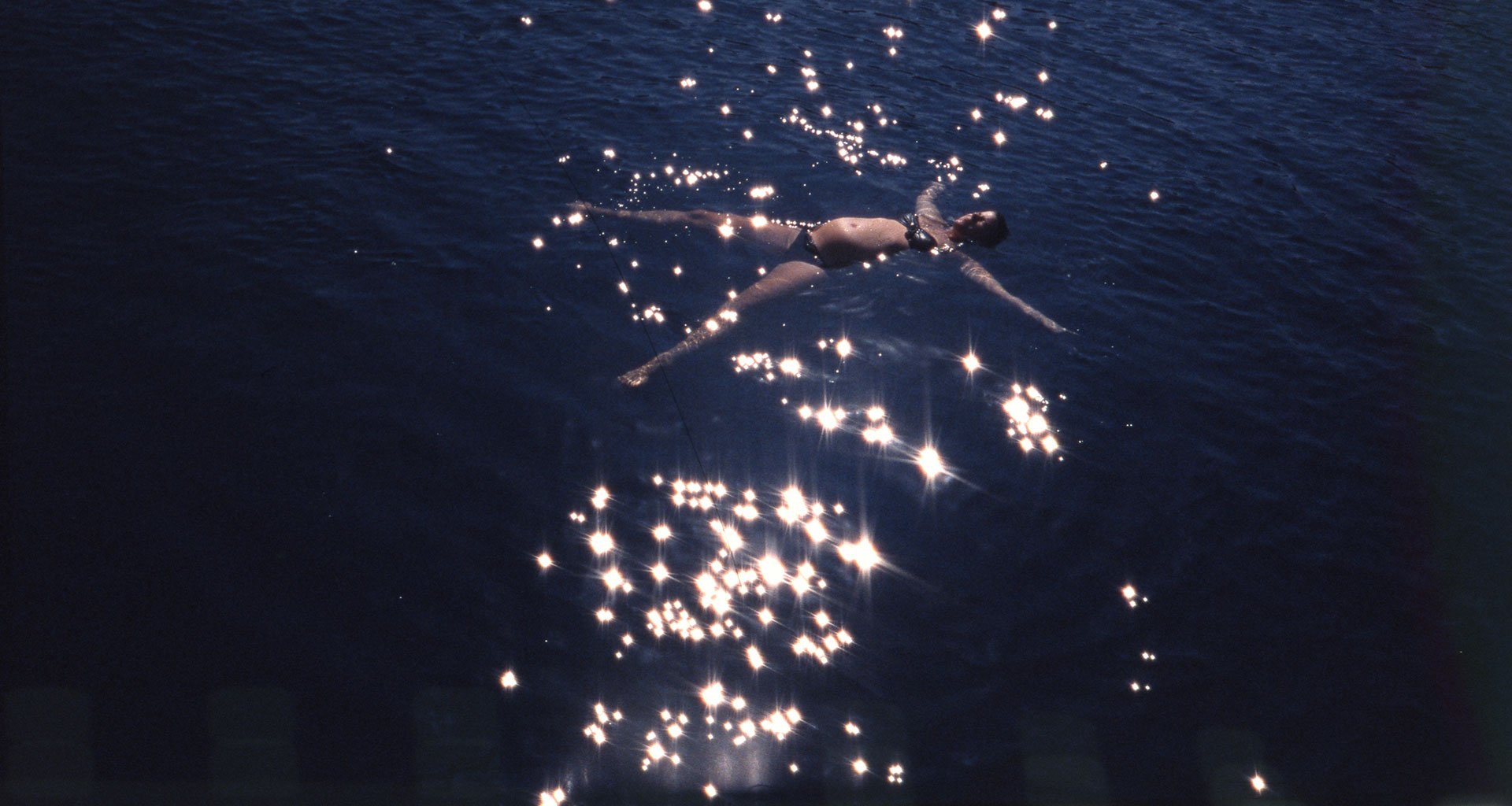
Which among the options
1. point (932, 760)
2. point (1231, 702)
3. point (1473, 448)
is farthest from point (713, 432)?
point (1473, 448)

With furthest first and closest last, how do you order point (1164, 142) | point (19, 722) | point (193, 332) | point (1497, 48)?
point (1497, 48), point (1164, 142), point (193, 332), point (19, 722)

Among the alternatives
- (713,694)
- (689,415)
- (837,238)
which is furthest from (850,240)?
(713,694)

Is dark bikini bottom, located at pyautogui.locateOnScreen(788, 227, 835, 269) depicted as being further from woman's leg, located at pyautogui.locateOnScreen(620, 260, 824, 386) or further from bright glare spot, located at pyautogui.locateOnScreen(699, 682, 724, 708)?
bright glare spot, located at pyautogui.locateOnScreen(699, 682, 724, 708)

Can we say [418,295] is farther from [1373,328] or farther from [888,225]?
[1373,328]

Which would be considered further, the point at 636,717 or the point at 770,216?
the point at 770,216

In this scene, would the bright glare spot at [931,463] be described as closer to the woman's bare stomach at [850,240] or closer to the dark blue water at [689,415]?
the dark blue water at [689,415]

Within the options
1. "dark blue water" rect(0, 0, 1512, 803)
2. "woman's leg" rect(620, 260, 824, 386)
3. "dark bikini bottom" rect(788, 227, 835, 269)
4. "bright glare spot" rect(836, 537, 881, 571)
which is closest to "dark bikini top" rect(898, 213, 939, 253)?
"dark blue water" rect(0, 0, 1512, 803)

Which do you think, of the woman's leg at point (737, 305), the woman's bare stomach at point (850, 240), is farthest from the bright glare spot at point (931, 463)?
the woman's bare stomach at point (850, 240)

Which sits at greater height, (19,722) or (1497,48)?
(1497,48)
